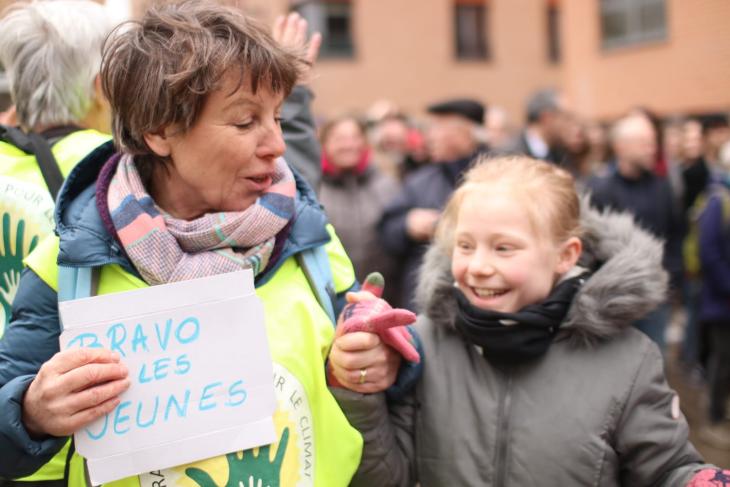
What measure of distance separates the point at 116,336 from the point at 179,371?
0.13 metres

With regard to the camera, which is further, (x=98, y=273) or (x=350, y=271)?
(x=350, y=271)

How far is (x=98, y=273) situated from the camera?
1399 millimetres

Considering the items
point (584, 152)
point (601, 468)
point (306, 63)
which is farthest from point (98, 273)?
point (584, 152)

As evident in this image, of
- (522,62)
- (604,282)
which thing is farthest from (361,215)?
(522,62)

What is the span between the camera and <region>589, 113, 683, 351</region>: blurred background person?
4891mm

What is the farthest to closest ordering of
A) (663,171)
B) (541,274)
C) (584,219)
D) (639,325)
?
(663,171), (639,325), (584,219), (541,274)

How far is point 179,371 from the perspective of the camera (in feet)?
4.47

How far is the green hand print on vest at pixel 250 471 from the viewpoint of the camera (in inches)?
53.9

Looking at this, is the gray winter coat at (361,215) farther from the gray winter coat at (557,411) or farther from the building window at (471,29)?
the building window at (471,29)

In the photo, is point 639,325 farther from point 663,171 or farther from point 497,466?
point 497,466

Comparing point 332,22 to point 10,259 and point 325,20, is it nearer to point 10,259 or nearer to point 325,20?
point 325,20

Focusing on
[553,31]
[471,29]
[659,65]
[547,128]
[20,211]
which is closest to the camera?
[20,211]

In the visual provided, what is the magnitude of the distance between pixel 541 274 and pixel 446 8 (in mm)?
18603

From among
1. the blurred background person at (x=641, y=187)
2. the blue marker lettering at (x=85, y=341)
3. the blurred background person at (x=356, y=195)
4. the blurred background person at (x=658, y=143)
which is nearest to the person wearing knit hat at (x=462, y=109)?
the blurred background person at (x=356, y=195)
